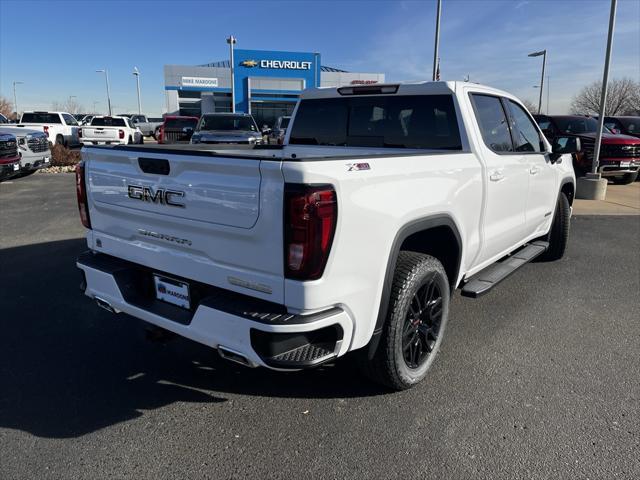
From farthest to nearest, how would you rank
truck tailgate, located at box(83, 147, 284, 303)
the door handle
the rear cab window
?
the rear cab window, the door handle, truck tailgate, located at box(83, 147, 284, 303)

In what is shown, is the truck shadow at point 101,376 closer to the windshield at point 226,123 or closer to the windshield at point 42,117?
the windshield at point 226,123

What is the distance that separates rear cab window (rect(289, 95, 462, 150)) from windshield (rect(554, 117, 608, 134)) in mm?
11747

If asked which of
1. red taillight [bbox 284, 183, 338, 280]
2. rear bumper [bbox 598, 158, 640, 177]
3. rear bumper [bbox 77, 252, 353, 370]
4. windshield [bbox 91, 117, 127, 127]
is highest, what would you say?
windshield [bbox 91, 117, 127, 127]

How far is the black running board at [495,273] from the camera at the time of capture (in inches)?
140

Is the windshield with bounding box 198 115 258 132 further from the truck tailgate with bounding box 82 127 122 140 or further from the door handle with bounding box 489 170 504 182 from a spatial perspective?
the door handle with bounding box 489 170 504 182

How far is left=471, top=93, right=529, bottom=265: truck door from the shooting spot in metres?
3.74

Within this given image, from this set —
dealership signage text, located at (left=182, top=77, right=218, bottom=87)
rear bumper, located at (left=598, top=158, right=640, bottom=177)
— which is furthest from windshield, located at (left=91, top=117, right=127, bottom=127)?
dealership signage text, located at (left=182, top=77, right=218, bottom=87)

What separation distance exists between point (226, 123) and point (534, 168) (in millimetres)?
11331

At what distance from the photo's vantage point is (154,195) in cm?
273

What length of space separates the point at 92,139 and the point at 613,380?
20.1 metres

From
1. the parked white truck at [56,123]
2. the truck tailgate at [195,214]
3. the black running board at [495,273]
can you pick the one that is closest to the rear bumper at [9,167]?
the truck tailgate at [195,214]

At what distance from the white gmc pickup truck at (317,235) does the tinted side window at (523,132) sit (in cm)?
44

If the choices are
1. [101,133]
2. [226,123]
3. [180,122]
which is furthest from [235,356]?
[180,122]

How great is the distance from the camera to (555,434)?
271 cm
